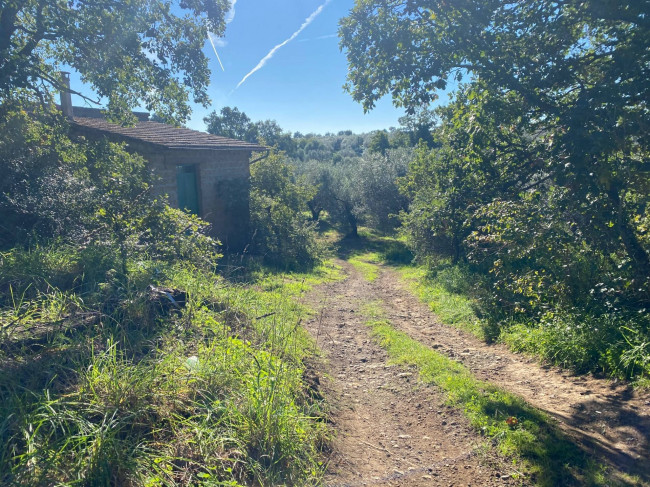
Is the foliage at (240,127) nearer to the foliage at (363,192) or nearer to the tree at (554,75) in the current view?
the foliage at (363,192)

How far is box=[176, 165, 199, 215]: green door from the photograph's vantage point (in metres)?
13.3

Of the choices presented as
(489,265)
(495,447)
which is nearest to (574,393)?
(495,447)

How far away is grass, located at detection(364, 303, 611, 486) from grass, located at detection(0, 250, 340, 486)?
1.53 m

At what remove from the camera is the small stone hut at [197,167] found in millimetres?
12008

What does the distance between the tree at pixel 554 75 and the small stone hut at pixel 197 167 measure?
755 centimetres

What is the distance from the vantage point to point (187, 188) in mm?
13602

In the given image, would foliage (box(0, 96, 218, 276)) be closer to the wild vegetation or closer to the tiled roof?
the wild vegetation

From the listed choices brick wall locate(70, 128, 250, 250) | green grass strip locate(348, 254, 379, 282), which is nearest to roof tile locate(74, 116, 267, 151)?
brick wall locate(70, 128, 250, 250)

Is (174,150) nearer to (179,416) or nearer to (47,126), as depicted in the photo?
(47,126)

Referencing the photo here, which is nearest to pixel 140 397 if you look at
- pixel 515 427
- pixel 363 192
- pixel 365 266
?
pixel 515 427

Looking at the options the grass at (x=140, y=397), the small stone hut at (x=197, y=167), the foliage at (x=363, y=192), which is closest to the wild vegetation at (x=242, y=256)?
the grass at (x=140, y=397)

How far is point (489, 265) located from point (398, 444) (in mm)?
Answer: 7587

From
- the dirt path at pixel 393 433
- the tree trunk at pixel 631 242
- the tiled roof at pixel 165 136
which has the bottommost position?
the dirt path at pixel 393 433

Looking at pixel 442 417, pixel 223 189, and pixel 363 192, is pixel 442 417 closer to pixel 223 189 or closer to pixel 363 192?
pixel 223 189
